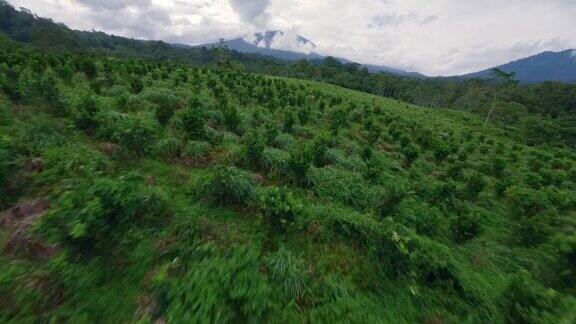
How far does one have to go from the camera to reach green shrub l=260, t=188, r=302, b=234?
21.9 ft

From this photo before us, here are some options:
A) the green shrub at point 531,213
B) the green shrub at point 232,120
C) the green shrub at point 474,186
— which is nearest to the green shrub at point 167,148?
the green shrub at point 232,120

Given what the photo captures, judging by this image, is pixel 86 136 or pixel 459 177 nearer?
pixel 86 136

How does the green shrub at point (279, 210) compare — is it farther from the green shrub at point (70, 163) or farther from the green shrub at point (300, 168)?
the green shrub at point (70, 163)

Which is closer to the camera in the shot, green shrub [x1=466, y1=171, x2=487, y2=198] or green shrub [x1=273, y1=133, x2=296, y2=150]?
green shrub [x1=273, y1=133, x2=296, y2=150]

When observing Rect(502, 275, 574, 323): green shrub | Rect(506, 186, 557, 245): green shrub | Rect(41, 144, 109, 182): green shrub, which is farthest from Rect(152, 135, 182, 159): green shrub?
Rect(506, 186, 557, 245): green shrub

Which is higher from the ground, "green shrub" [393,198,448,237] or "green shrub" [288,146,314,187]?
"green shrub" [288,146,314,187]

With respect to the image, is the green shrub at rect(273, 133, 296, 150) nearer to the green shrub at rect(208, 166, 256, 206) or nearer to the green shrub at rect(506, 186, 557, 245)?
the green shrub at rect(208, 166, 256, 206)

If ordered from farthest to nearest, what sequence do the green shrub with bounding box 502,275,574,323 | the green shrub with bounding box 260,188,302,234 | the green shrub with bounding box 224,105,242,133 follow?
1. the green shrub with bounding box 224,105,242,133
2. the green shrub with bounding box 260,188,302,234
3. the green shrub with bounding box 502,275,574,323

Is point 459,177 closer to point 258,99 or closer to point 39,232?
point 258,99

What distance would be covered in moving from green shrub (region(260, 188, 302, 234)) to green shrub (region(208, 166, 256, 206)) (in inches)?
26.2

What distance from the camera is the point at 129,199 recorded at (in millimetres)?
5547

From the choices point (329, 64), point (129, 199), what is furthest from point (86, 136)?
point (329, 64)

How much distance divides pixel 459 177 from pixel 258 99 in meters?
11.1

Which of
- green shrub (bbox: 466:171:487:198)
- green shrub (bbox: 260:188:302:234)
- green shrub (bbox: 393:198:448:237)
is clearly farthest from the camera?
green shrub (bbox: 466:171:487:198)
